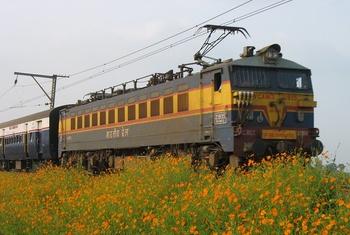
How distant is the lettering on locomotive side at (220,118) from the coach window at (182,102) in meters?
1.51

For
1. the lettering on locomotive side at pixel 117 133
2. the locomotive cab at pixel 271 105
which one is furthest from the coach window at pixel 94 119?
the locomotive cab at pixel 271 105

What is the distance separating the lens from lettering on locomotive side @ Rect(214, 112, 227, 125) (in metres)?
12.8

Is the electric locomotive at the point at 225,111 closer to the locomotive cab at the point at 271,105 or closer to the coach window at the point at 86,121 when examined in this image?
the locomotive cab at the point at 271,105

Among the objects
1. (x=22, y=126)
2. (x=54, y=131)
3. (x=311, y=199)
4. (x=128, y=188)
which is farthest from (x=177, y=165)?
(x=22, y=126)

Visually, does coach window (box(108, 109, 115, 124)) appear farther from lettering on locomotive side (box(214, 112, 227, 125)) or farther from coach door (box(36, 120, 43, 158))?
coach door (box(36, 120, 43, 158))

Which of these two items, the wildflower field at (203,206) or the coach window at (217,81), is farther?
the coach window at (217,81)

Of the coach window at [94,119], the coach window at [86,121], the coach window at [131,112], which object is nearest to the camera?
the coach window at [131,112]

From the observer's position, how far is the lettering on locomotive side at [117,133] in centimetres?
1857

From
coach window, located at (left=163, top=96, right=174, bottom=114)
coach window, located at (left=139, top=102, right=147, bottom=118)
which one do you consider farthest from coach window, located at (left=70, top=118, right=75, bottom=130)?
coach window, located at (left=163, top=96, right=174, bottom=114)

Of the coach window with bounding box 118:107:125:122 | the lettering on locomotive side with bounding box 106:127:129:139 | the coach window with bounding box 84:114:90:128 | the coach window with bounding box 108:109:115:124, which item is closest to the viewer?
the lettering on locomotive side with bounding box 106:127:129:139

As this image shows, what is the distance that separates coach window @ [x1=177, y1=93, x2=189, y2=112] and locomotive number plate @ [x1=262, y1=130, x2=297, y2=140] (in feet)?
9.16

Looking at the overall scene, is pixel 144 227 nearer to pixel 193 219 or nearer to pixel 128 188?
pixel 193 219

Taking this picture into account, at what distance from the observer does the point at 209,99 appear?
44.1ft

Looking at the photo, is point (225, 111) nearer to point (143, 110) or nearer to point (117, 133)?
point (143, 110)
